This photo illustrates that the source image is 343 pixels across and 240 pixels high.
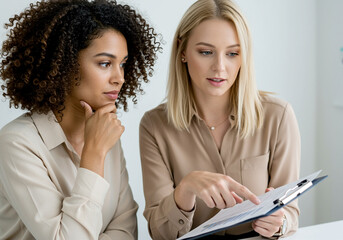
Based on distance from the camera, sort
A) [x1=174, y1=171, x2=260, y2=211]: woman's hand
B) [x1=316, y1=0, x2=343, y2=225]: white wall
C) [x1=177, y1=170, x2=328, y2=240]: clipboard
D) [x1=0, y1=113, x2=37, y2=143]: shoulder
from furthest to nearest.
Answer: [x1=316, y1=0, x2=343, y2=225]: white wall < [x1=0, y1=113, x2=37, y2=143]: shoulder < [x1=174, y1=171, x2=260, y2=211]: woman's hand < [x1=177, y1=170, x2=328, y2=240]: clipboard

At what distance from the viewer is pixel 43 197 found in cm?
129

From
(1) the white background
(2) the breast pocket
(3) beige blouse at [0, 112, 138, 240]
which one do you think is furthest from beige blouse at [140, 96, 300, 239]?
(1) the white background

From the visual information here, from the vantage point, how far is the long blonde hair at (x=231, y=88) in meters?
1.60

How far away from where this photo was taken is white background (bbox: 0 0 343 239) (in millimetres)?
2961

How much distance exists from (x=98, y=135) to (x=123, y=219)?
0.35m

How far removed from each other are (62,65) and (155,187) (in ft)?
1.88

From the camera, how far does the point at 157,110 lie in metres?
1.81

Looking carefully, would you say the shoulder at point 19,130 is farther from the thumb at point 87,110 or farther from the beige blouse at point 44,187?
the thumb at point 87,110

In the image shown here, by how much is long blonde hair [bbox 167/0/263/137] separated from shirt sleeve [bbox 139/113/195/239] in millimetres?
127

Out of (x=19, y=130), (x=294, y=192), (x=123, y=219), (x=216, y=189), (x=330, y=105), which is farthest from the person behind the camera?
(x=330, y=105)

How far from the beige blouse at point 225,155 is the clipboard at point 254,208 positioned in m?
0.44

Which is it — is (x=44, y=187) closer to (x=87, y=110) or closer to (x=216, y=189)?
(x=87, y=110)

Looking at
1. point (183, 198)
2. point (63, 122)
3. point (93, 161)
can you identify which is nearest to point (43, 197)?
point (93, 161)

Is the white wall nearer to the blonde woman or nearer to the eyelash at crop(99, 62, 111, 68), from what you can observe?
the blonde woman
